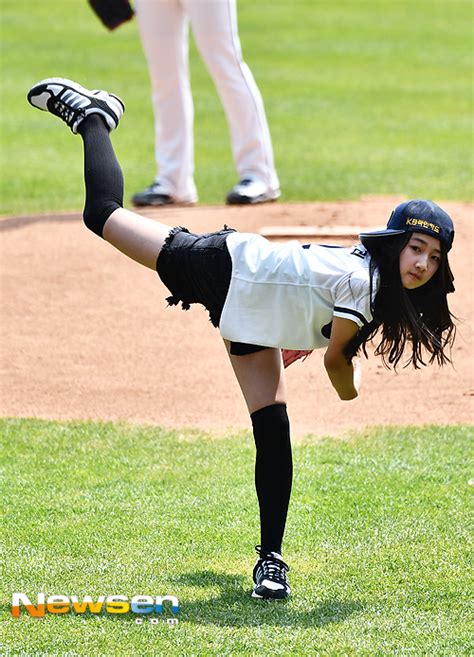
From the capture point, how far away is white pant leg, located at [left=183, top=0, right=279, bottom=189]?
8938 mm

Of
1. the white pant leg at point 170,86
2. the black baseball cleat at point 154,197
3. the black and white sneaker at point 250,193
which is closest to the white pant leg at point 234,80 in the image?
the black and white sneaker at point 250,193

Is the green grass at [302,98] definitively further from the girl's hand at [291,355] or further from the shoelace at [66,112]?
the girl's hand at [291,355]

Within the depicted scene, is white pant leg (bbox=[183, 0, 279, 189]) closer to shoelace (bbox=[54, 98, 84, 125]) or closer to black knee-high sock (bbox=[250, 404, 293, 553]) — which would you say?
shoelace (bbox=[54, 98, 84, 125])

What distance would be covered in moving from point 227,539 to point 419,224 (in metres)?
1.48

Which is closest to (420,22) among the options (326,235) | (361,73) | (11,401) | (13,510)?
(361,73)

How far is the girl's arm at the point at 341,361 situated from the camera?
415 cm

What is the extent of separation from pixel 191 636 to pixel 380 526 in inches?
49.2

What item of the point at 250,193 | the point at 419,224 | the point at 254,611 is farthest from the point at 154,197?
the point at 254,611

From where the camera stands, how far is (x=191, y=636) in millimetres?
3930

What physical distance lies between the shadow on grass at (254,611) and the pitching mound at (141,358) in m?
1.94

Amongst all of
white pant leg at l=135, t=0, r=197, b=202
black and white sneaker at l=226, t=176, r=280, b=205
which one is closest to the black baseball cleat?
white pant leg at l=135, t=0, r=197, b=202

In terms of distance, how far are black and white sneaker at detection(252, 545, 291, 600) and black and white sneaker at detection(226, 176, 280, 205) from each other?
509cm

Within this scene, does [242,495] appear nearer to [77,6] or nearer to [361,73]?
[361,73]

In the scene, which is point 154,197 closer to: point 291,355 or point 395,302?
point 291,355
